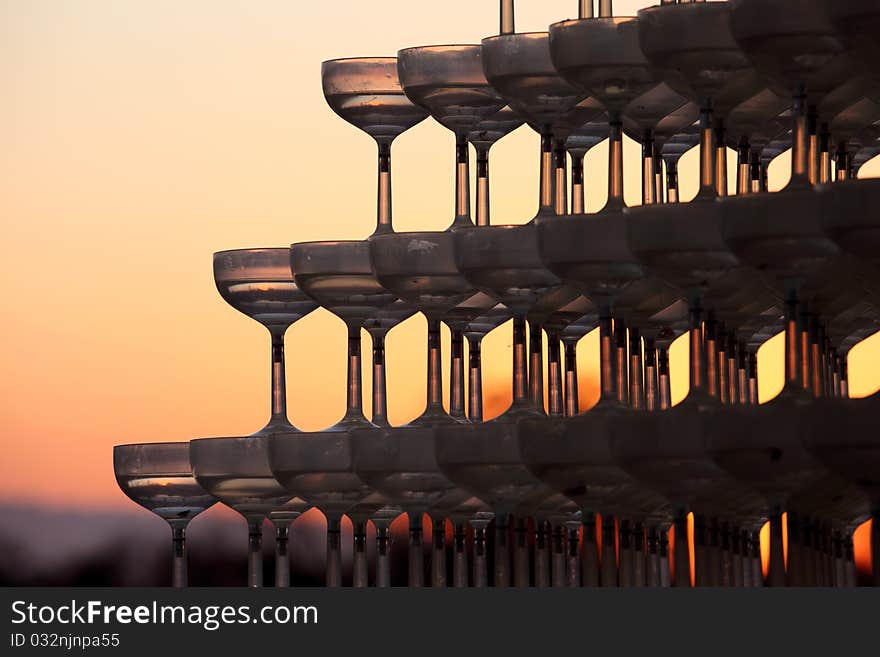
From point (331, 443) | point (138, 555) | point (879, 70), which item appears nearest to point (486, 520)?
point (331, 443)

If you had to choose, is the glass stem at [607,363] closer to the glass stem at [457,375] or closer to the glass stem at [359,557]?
the glass stem at [457,375]

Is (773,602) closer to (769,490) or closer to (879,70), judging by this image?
(769,490)

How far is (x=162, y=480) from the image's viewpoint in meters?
6.86

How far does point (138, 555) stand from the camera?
14.0m

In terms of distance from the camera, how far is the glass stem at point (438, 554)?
6598mm

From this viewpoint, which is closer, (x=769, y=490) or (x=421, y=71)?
(x=769, y=490)

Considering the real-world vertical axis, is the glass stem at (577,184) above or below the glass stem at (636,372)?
above

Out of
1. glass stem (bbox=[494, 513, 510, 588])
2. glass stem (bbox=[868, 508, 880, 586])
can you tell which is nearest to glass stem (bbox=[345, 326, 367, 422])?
glass stem (bbox=[494, 513, 510, 588])

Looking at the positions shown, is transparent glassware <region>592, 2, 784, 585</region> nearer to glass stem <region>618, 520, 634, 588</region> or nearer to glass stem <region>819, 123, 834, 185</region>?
glass stem <region>819, 123, 834, 185</region>

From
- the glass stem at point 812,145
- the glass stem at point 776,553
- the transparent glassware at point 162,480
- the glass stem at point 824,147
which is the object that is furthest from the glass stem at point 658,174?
the transparent glassware at point 162,480

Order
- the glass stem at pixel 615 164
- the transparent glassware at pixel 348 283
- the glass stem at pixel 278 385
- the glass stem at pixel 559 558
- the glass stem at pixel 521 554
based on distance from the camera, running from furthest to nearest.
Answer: the glass stem at pixel 278 385 → the glass stem at pixel 559 558 → the glass stem at pixel 521 554 → the transparent glassware at pixel 348 283 → the glass stem at pixel 615 164

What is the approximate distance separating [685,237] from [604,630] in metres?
0.75

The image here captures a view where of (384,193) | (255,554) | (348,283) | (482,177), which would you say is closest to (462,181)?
(482,177)

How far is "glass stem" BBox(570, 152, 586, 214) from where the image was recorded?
5.89 metres
